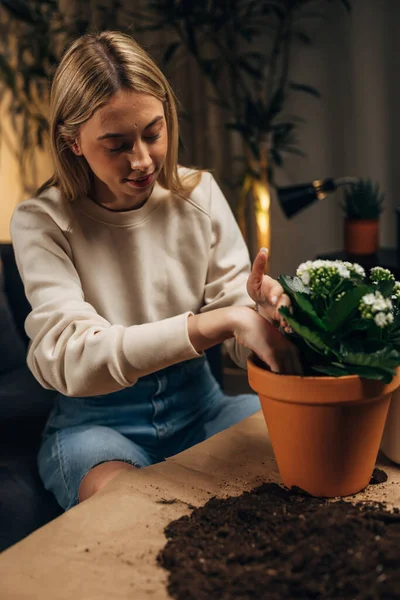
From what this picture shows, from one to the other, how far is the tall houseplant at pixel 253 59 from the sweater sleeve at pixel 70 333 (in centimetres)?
161

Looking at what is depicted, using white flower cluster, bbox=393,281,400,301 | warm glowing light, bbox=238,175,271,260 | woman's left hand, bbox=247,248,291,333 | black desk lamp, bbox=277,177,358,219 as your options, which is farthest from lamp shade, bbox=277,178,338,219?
white flower cluster, bbox=393,281,400,301

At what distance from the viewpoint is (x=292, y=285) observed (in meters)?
0.88

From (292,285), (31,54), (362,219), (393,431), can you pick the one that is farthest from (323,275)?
(31,54)

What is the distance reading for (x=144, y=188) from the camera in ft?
3.97

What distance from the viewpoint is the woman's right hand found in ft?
2.86

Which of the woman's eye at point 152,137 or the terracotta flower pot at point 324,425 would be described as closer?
the terracotta flower pot at point 324,425

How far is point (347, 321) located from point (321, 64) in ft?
7.33

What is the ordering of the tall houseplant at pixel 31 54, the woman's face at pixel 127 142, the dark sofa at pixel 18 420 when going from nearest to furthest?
the woman's face at pixel 127 142
the dark sofa at pixel 18 420
the tall houseplant at pixel 31 54

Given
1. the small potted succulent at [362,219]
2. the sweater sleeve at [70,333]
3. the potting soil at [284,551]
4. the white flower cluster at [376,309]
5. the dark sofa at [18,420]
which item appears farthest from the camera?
the small potted succulent at [362,219]

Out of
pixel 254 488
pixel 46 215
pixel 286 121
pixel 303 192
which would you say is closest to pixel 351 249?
pixel 303 192

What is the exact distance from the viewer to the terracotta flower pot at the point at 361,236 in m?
2.21

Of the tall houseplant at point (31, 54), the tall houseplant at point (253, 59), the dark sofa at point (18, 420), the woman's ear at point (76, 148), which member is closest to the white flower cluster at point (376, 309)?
the woman's ear at point (76, 148)

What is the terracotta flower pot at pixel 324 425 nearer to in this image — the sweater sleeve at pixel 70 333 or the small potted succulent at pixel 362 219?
the sweater sleeve at pixel 70 333

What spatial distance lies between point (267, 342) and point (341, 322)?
112 millimetres
